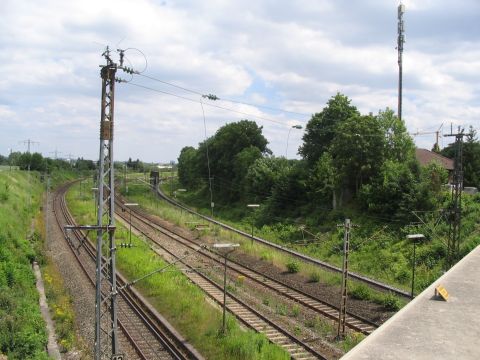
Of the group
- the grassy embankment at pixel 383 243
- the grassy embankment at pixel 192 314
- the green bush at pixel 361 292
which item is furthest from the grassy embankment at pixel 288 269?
the grassy embankment at pixel 192 314

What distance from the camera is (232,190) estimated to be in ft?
205

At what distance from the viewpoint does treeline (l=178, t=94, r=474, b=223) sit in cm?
3541

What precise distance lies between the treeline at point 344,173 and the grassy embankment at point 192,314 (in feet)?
37.7

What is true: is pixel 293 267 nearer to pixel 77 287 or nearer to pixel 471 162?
pixel 77 287

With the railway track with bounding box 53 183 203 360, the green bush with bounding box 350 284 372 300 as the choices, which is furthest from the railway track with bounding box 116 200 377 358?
the railway track with bounding box 53 183 203 360

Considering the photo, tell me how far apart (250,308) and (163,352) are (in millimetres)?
5263

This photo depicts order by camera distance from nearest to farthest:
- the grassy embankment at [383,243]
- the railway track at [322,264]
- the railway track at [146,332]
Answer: the railway track at [146,332] → the railway track at [322,264] → the grassy embankment at [383,243]

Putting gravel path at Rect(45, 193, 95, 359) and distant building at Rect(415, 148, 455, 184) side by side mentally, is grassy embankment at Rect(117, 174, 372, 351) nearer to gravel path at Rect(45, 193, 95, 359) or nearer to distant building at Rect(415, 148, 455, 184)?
gravel path at Rect(45, 193, 95, 359)

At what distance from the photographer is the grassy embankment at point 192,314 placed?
637 inches

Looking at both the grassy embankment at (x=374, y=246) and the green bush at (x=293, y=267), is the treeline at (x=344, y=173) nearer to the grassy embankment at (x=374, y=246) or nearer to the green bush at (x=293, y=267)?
the grassy embankment at (x=374, y=246)

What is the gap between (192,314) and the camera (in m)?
19.7

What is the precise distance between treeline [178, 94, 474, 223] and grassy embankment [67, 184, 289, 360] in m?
11.5

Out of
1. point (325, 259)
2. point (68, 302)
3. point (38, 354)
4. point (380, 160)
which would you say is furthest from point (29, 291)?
point (380, 160)

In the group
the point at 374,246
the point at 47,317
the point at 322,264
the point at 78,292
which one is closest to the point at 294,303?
the point at 322,264
